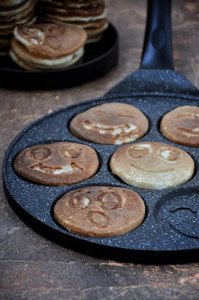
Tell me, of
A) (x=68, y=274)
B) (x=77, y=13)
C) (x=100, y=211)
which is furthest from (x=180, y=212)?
(x=77, y=13)

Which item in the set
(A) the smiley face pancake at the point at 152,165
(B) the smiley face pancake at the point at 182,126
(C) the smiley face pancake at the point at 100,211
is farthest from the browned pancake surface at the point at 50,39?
(C) the smiley face pancake at the point at 100,211

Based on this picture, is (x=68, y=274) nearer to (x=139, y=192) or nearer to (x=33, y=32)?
(x=139, y=192)

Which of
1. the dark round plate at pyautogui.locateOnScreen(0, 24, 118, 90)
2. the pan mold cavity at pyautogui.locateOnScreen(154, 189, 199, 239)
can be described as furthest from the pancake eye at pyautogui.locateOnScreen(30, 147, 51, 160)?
the dark round plate at pyautogui.locateOnScreen(0, 24, 118, 90)

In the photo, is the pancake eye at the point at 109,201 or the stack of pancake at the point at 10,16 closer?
the pancake eye at the point at 109,201

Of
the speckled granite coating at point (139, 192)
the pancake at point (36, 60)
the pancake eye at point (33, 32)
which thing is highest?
the pancake eye at point (33, 32)

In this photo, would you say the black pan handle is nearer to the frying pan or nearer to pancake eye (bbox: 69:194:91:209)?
the frying pan

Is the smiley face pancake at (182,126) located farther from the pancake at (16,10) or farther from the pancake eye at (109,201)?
the pancake at (16,10)
